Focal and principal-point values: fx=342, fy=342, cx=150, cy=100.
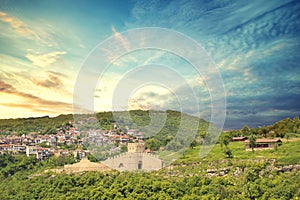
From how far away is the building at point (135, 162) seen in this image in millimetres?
13742

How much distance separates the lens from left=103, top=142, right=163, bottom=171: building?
13.7m

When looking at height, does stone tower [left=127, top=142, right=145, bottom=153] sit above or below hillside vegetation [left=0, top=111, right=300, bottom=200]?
above

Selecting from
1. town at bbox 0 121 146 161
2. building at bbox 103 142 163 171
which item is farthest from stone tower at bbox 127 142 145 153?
building at bbox 103 142 163 171

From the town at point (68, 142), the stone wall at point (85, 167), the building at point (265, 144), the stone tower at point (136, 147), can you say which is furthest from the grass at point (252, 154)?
the town at point (68, 142)

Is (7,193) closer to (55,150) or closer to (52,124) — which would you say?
(55,150)

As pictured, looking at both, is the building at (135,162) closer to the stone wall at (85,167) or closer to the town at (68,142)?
the stone wall at (85,167)

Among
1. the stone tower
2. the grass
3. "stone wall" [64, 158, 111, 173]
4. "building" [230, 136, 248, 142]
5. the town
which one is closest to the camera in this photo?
the grass

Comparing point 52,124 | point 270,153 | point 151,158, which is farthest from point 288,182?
point 52,124

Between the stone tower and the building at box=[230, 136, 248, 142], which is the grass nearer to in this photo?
the building at box=[230, 136, 248, 142]

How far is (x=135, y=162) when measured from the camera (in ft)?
45.7

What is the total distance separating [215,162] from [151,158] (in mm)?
2681

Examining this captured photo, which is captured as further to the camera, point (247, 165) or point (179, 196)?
point (247, 165)

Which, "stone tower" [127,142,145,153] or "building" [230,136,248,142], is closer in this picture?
"stone tower" [127,142,145,153]

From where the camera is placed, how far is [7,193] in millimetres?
13117
